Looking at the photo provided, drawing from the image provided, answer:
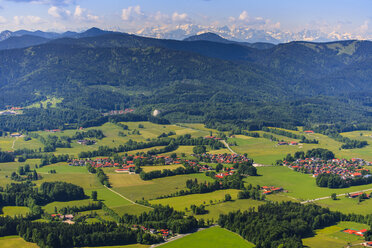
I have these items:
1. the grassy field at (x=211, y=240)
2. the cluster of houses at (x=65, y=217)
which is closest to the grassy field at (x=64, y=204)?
the cluster of houses at (x=65, y=217)

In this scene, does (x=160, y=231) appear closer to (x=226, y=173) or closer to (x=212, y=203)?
(x=212, y=203)

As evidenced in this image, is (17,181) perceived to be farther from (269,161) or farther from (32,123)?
(32,123)

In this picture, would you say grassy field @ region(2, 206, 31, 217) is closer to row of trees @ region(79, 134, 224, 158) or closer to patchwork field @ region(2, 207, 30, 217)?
patchwork field @ region(2, 207, 30, 217)

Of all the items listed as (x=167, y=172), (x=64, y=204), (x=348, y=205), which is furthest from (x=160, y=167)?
(x=348, y=205)

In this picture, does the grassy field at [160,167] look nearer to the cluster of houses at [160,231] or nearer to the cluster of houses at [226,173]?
the cluster of houses at [226,173]

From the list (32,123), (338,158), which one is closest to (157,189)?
(338,158)

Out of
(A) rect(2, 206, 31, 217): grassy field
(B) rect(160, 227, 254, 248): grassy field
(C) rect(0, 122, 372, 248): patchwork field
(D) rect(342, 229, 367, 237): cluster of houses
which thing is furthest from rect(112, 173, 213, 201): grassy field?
(D) rect(342, 229, 367, 237): cluster of houses
